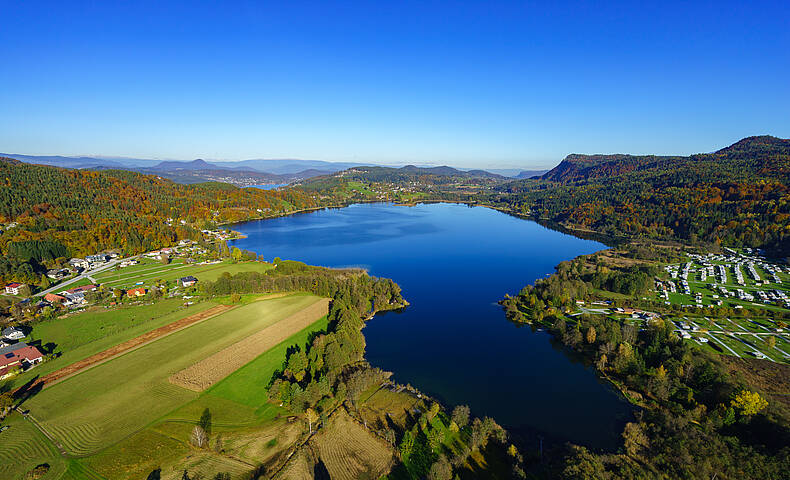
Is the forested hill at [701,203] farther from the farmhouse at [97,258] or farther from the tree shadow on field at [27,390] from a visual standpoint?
the farmhouse at [97,258]

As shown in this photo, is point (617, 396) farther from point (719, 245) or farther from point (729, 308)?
point (719, 245)

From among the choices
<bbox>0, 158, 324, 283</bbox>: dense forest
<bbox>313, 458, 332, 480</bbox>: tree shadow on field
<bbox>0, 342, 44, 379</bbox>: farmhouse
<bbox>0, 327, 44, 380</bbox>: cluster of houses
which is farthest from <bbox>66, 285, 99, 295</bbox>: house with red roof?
<bbox>313, 458, 332, 480</bbox>: tree shadow on field

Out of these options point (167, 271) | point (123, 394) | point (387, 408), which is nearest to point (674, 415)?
point (387, 408)

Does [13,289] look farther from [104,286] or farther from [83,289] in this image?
[104,286]

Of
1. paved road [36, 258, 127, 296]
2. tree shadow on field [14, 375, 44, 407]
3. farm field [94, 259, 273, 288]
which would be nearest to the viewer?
tree shadow on field [14, 375, 44, 407]

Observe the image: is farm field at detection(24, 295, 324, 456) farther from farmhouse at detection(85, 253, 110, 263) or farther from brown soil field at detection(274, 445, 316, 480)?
farmhouse at detection(85, 253, 110, 263)
